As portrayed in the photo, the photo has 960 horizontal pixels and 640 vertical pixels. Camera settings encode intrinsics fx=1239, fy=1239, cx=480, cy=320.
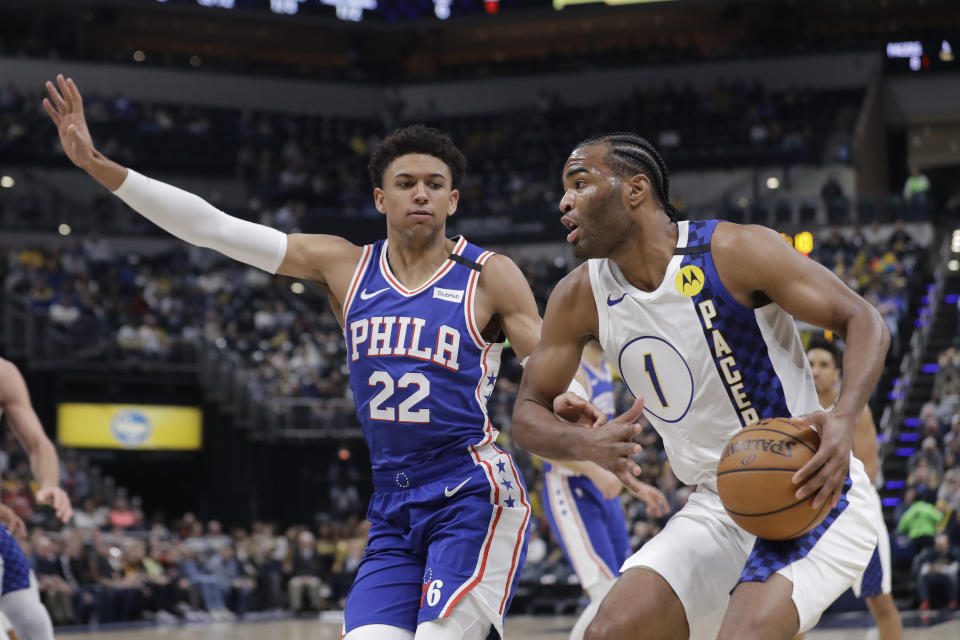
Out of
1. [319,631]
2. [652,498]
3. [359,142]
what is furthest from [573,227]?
[359,142]

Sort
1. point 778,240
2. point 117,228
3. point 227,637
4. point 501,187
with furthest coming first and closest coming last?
point 501,187, point 117,228, point 227,637, point 778,240

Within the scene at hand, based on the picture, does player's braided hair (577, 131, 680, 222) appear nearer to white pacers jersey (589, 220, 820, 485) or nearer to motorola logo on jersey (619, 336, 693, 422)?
white pacers jersey (589, 220, 820, 485)

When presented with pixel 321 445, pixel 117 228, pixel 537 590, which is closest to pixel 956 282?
pixel 537 590

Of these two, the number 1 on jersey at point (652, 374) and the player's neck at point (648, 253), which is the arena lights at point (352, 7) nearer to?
the player's neck at point (648, 253)

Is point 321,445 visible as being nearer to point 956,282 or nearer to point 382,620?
point 956,282

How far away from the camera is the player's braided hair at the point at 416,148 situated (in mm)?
4977

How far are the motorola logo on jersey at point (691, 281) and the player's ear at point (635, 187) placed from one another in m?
0.31

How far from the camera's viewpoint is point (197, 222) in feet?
16.1

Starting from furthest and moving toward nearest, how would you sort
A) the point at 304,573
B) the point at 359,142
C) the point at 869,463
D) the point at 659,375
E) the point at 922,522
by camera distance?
the point at 359,142 → the point at 304,573 → the point at 922,522 → the point at 869,463 → the point at 659,375

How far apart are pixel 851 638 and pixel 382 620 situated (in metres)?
7.77

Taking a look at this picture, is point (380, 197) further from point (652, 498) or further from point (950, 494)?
point (950, 494)

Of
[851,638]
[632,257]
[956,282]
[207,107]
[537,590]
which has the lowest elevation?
[537,590]

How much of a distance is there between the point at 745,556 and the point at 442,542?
3.54 ft

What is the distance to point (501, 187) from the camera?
31.6 meters
